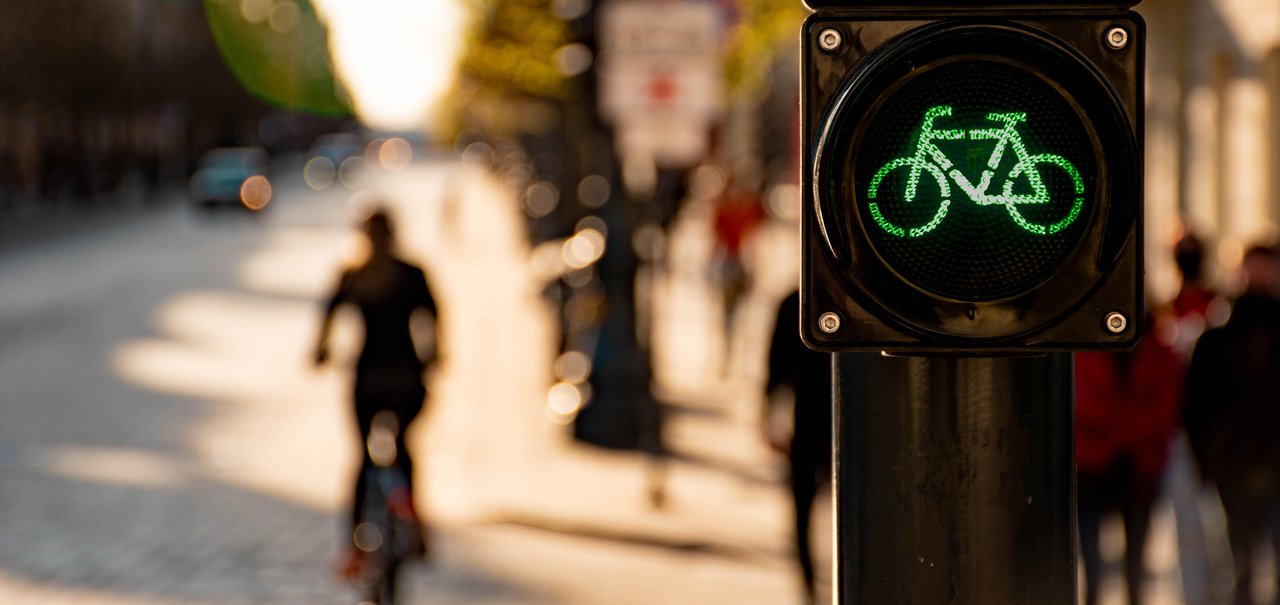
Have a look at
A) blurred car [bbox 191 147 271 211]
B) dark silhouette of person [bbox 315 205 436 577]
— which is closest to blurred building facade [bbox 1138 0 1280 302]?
dark silhouette of person [bbox 315 205 436 577]

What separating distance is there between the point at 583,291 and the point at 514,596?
27.3 feet

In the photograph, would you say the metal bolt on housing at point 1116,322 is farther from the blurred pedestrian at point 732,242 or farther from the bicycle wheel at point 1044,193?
the blurred pedestrian at point 732,242

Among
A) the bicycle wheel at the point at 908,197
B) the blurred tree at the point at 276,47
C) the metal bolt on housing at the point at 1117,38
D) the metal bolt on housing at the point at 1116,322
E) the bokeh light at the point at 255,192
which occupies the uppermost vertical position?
the blurred tree at the point at 276,47

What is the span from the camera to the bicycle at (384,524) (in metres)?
8.43

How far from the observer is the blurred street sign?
11.5 metres

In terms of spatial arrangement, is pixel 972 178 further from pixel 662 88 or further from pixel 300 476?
pixel 300 476

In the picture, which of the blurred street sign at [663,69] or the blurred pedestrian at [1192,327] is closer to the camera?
the blurred pedestrian at [1192,327]

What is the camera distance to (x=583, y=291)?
1698 cm

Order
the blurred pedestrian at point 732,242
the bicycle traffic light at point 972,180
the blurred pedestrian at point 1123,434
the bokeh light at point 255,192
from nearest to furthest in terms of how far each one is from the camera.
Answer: the bicycle traffic light at point 972,180, the blurred pedestrian at point 1123,434, the blurred pedestrian at point 732,242, the bokeh light at point 255,192

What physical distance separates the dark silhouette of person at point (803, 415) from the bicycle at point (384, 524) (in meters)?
1.70

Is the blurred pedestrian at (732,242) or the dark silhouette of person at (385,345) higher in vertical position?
the blurred pedestrian at (732,242)

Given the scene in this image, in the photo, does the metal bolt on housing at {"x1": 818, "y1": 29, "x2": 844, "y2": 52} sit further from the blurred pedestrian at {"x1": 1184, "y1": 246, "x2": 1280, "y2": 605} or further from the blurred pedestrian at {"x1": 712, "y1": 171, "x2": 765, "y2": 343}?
the blurred pedestrian at {"x1": 712, "y1": 171, "x2": 765, "y2": 343}

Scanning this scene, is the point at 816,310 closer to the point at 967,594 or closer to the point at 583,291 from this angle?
the point at 967,594

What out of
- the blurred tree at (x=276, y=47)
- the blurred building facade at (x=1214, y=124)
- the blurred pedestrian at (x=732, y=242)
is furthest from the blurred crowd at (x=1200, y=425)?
the blurred tree at (x=276, y=47)
